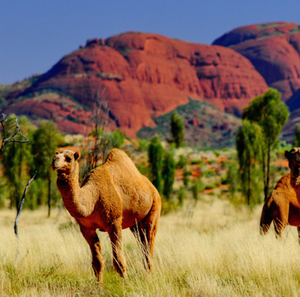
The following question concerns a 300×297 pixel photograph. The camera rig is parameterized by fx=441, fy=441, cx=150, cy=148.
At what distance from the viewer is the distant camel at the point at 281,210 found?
8.33 meters

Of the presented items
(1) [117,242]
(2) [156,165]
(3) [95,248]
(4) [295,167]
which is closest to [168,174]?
(2) [156,165]

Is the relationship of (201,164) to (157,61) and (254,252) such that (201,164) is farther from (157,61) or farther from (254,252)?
(157,61)

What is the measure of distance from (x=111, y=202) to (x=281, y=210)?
157 inches

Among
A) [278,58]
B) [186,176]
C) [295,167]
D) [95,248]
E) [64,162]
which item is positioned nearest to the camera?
[64,162]

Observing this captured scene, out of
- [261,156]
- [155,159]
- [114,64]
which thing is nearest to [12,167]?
[155,159]

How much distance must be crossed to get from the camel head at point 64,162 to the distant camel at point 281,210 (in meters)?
4.60

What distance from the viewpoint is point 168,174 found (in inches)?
1101

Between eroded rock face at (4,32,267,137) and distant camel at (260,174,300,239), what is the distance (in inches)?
4398

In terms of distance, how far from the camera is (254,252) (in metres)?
6.74

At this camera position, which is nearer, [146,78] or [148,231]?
[148,231]

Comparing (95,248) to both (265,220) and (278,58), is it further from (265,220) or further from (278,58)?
(278,58)

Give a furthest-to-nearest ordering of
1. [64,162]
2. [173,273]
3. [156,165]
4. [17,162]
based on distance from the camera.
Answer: [156,165], [17,162], [173,273], [64,162]

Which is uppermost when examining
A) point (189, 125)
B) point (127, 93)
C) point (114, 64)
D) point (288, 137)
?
point (114, 64)

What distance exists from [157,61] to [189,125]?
40519 millimetres
